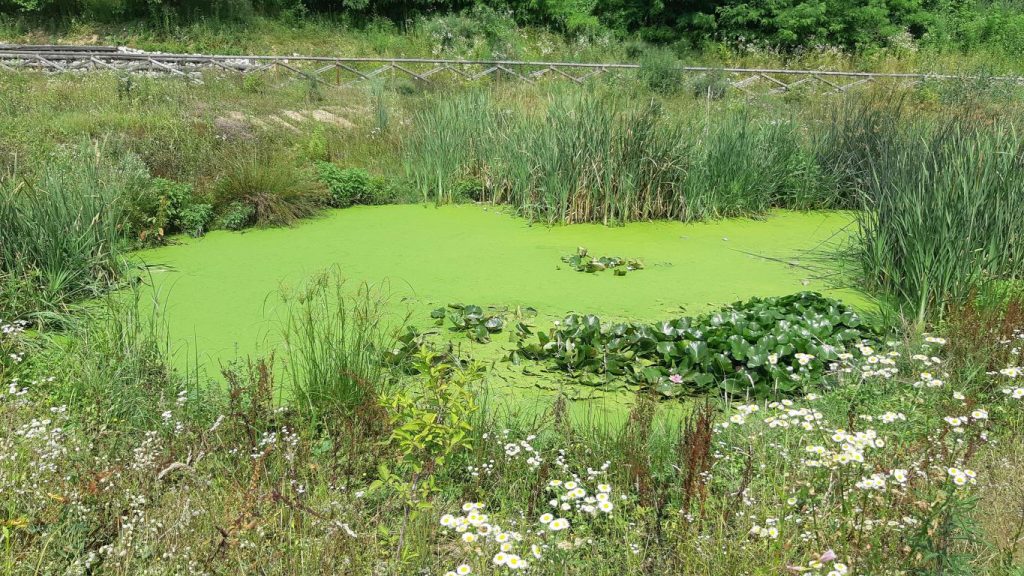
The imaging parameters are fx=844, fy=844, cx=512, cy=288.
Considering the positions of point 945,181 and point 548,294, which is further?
point 548,294

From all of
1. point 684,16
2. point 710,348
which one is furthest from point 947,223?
point 684,16

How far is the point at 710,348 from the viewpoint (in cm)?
438

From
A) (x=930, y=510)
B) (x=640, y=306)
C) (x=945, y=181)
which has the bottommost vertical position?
(x=640, y=306)

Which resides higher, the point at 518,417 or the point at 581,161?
the point at 581,161

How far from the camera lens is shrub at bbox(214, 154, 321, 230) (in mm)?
7047

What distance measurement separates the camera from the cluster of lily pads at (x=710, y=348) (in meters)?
4.16

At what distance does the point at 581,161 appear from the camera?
7.19 meters

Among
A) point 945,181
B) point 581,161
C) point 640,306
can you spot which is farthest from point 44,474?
point 581,161

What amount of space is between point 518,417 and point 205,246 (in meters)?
3.82

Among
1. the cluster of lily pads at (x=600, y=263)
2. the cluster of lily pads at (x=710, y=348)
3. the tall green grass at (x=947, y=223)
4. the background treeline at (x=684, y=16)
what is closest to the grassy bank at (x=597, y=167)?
the tall green grass at (x=947, y=223)

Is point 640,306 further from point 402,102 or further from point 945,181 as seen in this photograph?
point 402,102

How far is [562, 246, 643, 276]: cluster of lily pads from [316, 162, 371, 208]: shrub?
2.67 meters

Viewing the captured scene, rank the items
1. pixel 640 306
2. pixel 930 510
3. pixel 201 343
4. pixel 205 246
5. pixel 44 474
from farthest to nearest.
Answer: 1. pixel 205 246
2. pixel 640 306
3. pixel 201 343
4. pixel 44 474
5. pixel 930 510

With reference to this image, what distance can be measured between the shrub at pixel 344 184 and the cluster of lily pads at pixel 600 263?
267 cm
